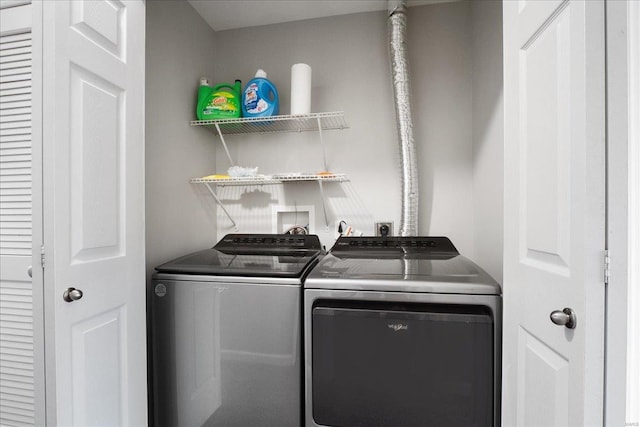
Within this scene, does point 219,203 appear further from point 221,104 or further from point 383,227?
point 383,227

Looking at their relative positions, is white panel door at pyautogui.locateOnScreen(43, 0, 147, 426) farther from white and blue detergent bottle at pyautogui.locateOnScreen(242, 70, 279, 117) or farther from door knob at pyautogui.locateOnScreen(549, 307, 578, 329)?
door knob at pyautogui.locateOnScreen(549, 307, 578, 329)

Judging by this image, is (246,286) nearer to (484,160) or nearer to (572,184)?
(572,184)

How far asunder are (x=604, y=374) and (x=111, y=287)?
1.49m

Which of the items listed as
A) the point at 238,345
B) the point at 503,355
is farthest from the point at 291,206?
the point at 503,355

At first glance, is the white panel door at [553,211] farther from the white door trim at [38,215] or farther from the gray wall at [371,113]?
the white door trim at [38,215]

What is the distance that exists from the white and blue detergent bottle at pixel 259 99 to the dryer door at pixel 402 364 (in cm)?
132

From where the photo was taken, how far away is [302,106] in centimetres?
189

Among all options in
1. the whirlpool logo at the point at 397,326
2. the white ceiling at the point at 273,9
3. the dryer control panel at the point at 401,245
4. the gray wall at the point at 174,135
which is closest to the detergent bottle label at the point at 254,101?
the gray wall at the point at 174,135

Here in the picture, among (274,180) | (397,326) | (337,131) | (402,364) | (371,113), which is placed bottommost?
(402,364)

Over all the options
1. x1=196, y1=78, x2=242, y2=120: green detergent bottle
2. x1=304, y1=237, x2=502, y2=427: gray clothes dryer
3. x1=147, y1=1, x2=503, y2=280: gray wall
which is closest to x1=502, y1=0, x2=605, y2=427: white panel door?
x1=304, y1=237, x2=502, y2=427: gray clothes dryer

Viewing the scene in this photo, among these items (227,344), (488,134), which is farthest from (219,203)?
(488,134)

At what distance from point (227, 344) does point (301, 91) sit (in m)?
1.53

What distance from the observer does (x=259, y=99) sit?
6.32 feet

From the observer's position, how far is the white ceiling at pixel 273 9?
6.43 feet
